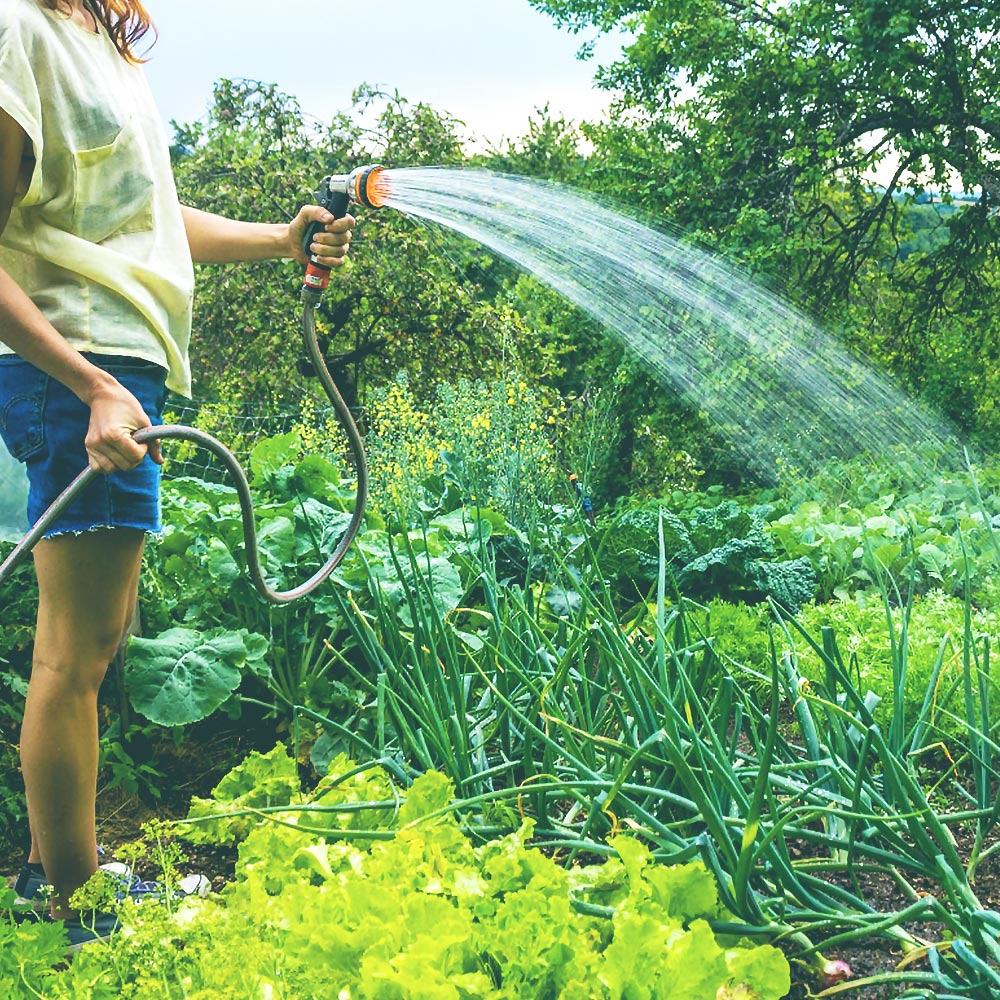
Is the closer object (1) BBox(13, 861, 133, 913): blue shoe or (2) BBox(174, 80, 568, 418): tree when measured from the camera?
(1) BBox(13, 861, 133, 913): blue shoe

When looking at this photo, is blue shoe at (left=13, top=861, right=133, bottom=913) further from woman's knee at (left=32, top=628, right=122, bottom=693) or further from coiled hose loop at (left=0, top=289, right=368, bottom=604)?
coiled hose loop at (left=0, top=289, right=368, bottom=604)

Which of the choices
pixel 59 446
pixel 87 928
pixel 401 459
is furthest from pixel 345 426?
pixel 401 459

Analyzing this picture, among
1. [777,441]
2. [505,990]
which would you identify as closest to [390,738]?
[505,990]

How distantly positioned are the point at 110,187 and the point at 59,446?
43 cm

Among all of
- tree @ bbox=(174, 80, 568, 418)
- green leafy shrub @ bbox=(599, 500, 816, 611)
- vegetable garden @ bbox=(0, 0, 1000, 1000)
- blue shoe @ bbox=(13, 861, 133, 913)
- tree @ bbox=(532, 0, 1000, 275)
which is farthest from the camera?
tree @ bbox=(174, 80, 568, 418)

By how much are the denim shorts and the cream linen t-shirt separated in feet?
0.25

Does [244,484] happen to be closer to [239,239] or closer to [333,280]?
[239,239]

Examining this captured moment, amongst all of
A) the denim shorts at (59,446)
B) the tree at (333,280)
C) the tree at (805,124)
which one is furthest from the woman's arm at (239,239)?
the tree at (333,280)

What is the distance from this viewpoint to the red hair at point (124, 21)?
1816 millimetres

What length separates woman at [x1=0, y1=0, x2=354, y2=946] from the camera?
1626 mm

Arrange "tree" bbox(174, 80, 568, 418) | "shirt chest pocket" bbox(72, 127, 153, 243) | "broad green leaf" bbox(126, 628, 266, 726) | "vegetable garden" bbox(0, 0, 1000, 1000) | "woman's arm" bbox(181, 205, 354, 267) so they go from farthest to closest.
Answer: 1. "tree" bbox(174, 80, 568, 418)
2. "broad green leaf" bbox(126, 628, 266, 726)
3. "woman's arm" bbox(181, 205, 354, 267)
4. "shirt chest pocket" bbox(72, 127, 153, 243)
5. "vegetable garden" bbox(0, 0, 1000, 1000)

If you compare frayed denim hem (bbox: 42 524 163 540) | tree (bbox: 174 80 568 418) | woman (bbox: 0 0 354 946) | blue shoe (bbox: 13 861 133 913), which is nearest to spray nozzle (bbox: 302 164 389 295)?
woman (bbox: 0 0 354 946)

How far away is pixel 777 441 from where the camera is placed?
8.38 meters

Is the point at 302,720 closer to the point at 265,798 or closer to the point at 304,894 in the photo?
the point at 265,798
